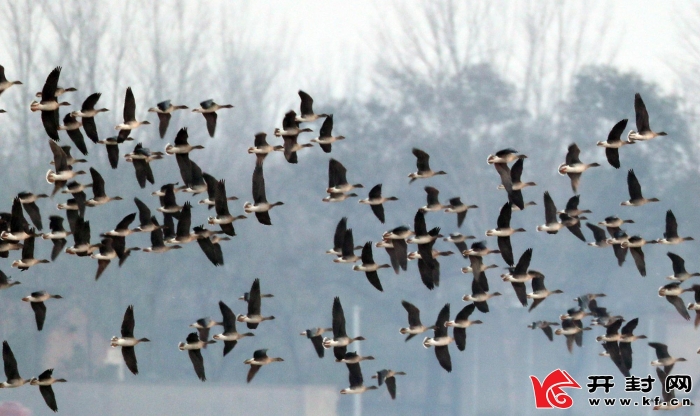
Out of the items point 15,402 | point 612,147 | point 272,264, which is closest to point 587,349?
point 272,264

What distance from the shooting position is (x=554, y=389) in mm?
42406

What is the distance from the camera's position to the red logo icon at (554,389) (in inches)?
1618

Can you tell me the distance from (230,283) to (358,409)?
5.65m

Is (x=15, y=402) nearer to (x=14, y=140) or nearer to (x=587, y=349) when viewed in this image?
(x=14, y=140)

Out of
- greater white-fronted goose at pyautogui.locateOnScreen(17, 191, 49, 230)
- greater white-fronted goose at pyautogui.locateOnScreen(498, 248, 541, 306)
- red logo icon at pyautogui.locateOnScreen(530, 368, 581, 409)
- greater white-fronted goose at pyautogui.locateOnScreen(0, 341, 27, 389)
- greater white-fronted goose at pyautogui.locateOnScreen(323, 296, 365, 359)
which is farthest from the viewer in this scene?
red logo icon at pyautogui.locateOnScreen(530, 368, 581, 409)

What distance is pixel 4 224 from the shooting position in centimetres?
1653

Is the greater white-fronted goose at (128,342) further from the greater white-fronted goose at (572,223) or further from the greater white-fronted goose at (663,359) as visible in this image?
the greater white-fronted goose at (663,359)

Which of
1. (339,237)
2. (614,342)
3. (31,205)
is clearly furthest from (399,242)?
(31,205)

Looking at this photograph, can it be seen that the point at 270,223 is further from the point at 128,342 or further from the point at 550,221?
the point at 550,221

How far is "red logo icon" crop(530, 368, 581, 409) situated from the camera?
41.1 m

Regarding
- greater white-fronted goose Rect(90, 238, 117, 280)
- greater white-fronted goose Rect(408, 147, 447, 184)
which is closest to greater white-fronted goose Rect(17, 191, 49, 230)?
greater white-fronted goose Rect(90, 238, 117, 280)

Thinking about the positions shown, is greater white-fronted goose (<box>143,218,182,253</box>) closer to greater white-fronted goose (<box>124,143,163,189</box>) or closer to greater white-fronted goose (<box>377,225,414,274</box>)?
greater white-fronted goose (<box>124,143,163,189</box>)

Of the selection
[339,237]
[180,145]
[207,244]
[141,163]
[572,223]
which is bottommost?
[207,244]

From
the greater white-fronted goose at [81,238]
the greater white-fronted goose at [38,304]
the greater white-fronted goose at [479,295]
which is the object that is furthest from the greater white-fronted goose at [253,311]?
the greater white-fronted goose at [479,295]
